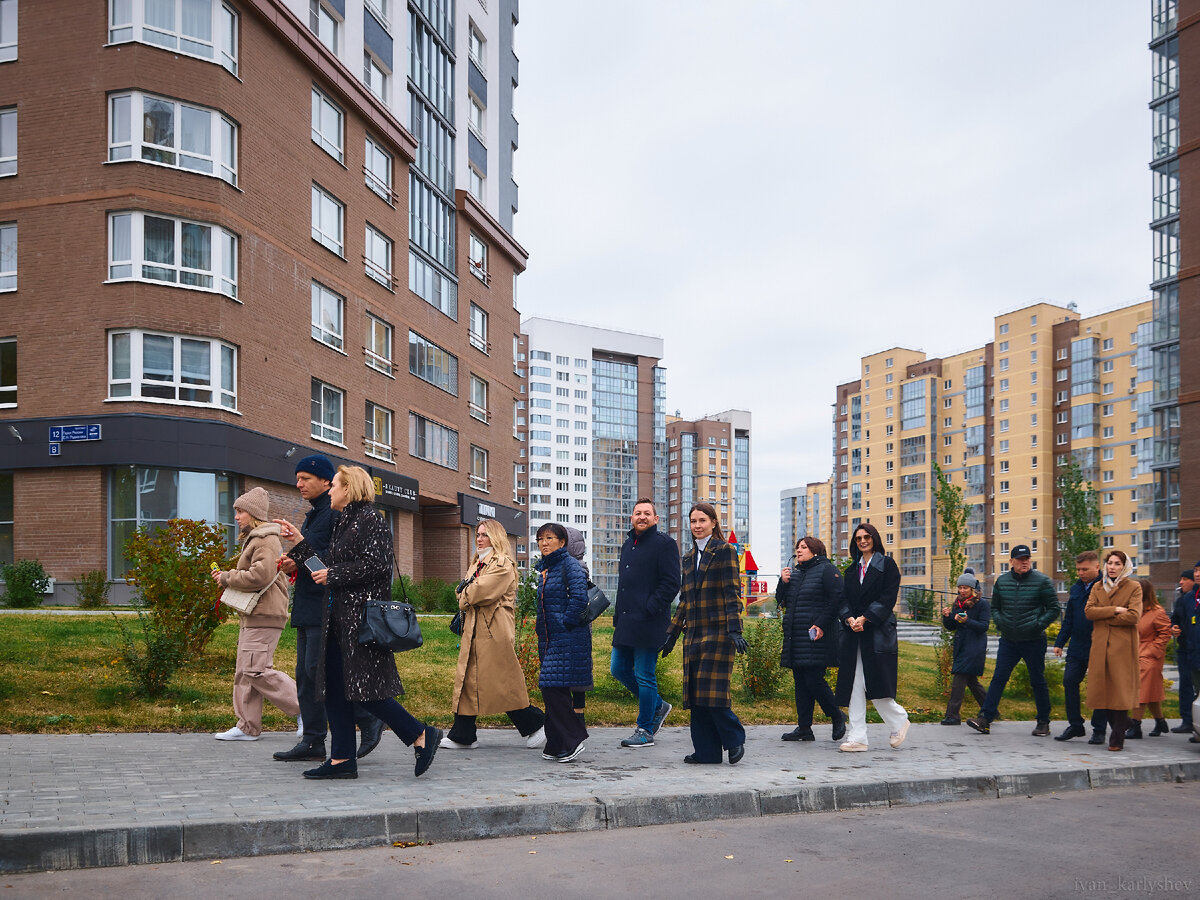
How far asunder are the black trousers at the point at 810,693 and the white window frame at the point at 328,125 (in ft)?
84.8

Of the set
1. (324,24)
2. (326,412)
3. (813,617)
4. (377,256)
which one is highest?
(324,24)

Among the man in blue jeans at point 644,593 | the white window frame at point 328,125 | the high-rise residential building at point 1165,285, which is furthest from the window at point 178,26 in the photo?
the high-rise residential building at point 1165,285

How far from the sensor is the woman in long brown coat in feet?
40.4

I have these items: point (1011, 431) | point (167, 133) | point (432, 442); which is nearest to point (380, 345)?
point (432, 442)

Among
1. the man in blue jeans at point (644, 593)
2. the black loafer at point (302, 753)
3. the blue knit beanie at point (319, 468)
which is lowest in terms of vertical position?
the black loafer at point (302, 753)

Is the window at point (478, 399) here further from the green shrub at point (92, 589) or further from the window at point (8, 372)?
the green shrub at point (92, 589)

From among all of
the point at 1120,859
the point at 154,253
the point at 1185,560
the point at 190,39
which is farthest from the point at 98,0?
the point at 1185,560

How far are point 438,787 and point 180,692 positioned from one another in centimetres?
507

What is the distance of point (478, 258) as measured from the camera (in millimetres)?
45188

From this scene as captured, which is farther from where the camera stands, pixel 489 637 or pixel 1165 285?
pixel 1165 285

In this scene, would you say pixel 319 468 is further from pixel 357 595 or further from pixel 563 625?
pixel 563 625

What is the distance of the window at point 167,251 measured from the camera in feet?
85.3

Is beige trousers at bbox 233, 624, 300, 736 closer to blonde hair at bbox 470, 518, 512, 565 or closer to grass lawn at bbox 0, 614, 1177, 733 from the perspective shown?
grass lawn at bbox 0, 614, 1177, 733

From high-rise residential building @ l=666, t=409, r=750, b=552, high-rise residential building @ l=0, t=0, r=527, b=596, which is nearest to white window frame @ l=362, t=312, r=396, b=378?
high-rise residential building @ l=0, t=0, r=527, b=596
